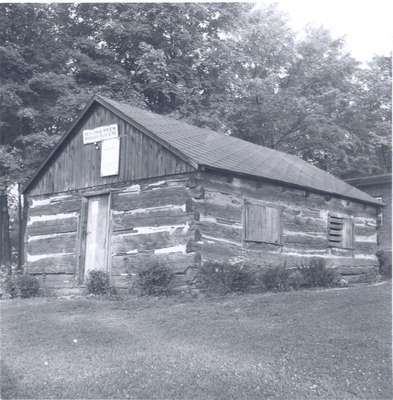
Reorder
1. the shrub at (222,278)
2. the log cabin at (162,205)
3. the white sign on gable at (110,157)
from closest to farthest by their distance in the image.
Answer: the shrub at (222,278) < the log cabin at (162,205) < the white sign on gable at (110,157)

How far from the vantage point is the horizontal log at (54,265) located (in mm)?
16266

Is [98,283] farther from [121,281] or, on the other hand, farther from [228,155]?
[228,155]

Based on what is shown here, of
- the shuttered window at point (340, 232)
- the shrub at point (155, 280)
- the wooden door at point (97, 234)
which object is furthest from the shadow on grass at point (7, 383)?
the shuttered window at point (340, 232)

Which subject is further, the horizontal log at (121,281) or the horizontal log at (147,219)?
the horizontal log at (121,281)

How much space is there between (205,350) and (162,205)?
7149 mm

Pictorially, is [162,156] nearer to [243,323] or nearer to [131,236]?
[131,236]

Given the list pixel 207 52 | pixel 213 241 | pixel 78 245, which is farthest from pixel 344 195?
pixel 207 52

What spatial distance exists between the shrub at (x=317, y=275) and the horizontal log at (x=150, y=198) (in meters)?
4.58

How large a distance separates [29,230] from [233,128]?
1509 centimetres

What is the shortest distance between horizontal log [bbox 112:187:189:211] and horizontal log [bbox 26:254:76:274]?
233 centimetres

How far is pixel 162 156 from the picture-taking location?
47.8 feet

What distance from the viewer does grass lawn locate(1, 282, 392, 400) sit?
20.5ft

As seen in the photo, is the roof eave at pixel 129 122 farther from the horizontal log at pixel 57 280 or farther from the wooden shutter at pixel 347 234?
the wooden shutter at pixel 347 234

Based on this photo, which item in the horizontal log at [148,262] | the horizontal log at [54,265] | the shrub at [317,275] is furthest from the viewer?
the horizontal log at [54,265]
